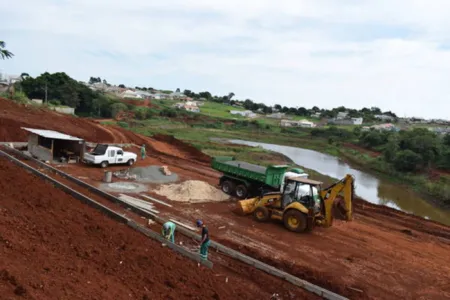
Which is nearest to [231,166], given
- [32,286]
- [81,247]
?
[81,247]

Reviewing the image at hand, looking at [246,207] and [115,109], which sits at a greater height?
[115,109]

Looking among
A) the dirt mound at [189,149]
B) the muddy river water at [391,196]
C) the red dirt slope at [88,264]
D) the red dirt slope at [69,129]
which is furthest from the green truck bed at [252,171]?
the muddy river water at [391,196]

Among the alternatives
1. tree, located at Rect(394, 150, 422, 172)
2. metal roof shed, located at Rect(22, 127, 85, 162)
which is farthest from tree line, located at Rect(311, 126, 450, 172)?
metal roof shed, located at Rect(22, 127, 85, 162)

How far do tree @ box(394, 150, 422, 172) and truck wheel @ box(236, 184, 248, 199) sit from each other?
33.9 m

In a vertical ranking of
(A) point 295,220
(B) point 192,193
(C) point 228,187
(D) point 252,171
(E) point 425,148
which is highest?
(E) point 425,148

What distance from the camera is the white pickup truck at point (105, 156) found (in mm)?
24328

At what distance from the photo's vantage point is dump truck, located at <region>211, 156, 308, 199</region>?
19.2m

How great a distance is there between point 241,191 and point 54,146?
14.1 m

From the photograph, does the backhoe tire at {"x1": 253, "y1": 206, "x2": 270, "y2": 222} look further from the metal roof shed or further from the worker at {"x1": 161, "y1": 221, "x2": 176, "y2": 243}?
the metal roof shed

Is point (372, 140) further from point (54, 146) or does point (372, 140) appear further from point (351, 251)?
point (351, 251)

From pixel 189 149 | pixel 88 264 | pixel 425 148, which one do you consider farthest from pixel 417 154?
pixel 88 264

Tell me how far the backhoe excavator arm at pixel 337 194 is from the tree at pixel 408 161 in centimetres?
3600

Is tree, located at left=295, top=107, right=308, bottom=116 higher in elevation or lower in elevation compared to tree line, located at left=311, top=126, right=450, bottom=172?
higher

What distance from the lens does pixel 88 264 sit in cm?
954
